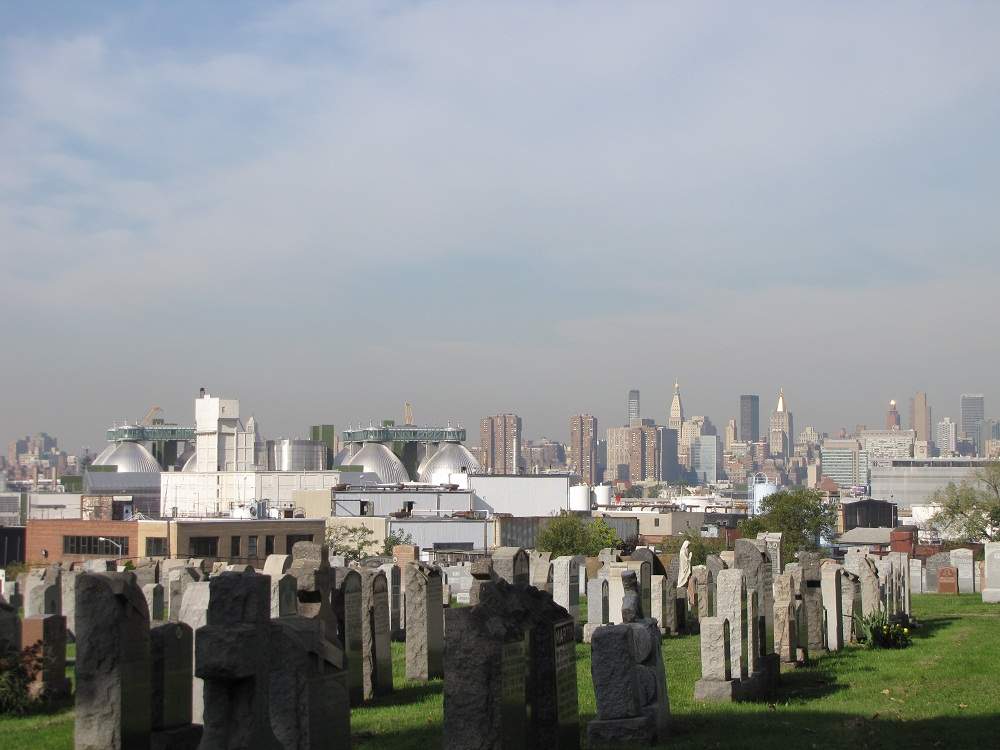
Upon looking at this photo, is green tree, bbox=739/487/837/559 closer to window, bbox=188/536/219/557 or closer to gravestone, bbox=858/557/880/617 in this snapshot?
window, bbox=188/536/219/557

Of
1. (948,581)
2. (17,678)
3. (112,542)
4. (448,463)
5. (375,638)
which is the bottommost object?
(948,581)

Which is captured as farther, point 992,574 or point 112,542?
point 112,542

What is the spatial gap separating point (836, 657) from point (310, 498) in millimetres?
57780

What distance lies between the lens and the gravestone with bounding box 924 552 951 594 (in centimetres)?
4222

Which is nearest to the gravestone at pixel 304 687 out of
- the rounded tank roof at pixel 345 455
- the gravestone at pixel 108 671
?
the gravestone at pixel 108 671

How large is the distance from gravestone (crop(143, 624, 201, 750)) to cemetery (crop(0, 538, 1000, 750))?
18 mm

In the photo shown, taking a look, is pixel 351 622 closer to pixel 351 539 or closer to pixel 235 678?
pixel 235 678

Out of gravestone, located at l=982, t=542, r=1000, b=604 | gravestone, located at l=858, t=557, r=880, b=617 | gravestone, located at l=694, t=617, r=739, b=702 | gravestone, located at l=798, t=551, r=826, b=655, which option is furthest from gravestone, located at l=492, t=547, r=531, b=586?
gravestone, located at l=982, t=542, r=1000, b=604

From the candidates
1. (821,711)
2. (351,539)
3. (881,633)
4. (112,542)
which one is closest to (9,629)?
(821,711)

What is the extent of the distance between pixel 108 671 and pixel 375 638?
5.51 meters

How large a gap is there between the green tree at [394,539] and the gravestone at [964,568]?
2500 centimetres

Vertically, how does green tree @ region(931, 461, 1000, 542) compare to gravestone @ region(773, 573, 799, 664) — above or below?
above

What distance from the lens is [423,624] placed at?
19.1 metres

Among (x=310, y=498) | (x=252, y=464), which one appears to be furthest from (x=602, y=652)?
(x=252, y=464)
